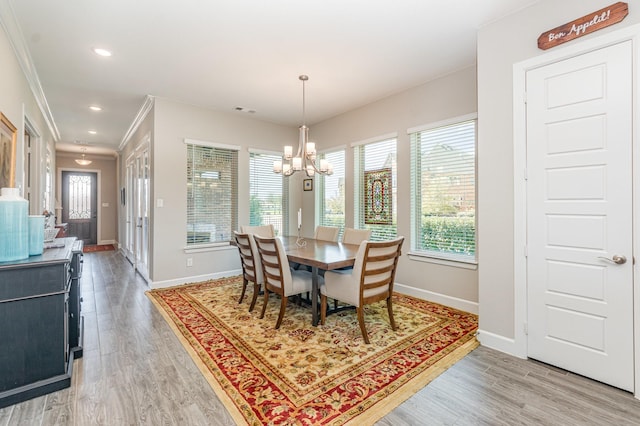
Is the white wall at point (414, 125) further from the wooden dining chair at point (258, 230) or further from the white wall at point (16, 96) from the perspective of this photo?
the white wall at point (16, 96)

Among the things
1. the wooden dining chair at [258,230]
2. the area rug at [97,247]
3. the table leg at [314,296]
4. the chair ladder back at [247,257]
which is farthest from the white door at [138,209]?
the table leg at [314,296]

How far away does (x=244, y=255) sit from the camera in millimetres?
3553

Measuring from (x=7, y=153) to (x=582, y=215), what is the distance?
4.84 metres

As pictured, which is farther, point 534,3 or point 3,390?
point 534,3

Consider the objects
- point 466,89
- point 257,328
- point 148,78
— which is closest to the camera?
point 257,328

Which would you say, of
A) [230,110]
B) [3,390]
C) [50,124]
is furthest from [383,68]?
[50,124]

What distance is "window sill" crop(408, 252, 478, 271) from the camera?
340cm

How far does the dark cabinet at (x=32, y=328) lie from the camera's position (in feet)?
5.90

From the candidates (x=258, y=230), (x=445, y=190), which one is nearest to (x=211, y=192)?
(x=258, y=230)

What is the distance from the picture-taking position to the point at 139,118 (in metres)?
5.29

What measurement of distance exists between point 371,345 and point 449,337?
2.56 ft

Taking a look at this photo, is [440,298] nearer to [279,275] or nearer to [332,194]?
[279,275]

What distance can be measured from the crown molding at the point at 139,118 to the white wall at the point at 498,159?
4.33 meters

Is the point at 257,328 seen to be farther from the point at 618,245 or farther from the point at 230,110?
the point at 230,110
